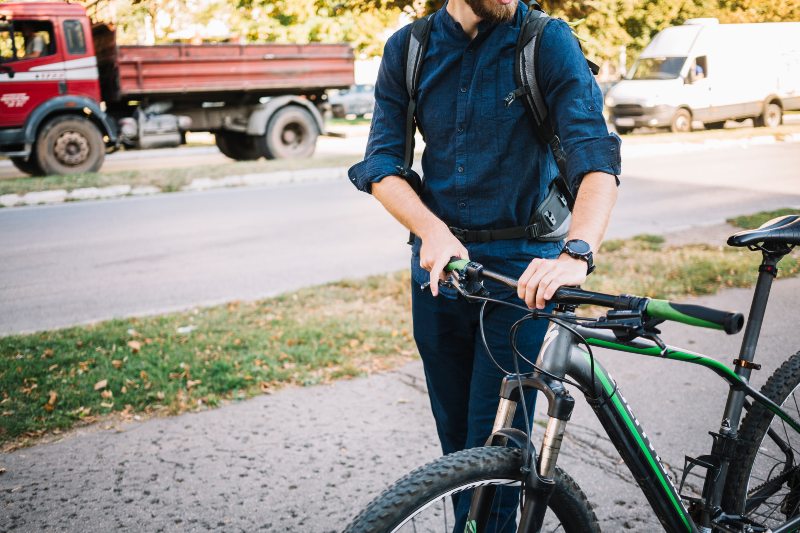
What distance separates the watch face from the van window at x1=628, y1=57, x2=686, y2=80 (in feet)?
64.7

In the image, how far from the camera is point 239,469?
3.46m

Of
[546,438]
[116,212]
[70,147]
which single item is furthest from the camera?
[70,147]

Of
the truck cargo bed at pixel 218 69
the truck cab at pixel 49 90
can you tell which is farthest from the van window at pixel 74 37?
the truck cargo bed at pixel 218 69

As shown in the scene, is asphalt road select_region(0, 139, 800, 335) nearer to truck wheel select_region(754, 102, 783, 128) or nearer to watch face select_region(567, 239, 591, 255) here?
watch face select_region(567, 239, 591, 255)

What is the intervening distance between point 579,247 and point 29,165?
14185 millimetres

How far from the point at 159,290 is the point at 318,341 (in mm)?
2384

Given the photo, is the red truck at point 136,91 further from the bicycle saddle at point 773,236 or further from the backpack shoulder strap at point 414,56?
the bicycle saddle at point 773,236

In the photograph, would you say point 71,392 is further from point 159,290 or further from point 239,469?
point 159,290

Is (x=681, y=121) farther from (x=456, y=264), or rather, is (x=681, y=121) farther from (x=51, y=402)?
(x=456, y=264)

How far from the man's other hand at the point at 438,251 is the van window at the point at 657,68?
19.6 m

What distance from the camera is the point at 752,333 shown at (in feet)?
7.55

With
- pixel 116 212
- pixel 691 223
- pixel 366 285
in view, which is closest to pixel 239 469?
pixel 366 285

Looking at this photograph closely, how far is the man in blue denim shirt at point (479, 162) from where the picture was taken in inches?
77.7

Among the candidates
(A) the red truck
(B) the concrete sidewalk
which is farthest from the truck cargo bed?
(B) the concrete sidewalk
